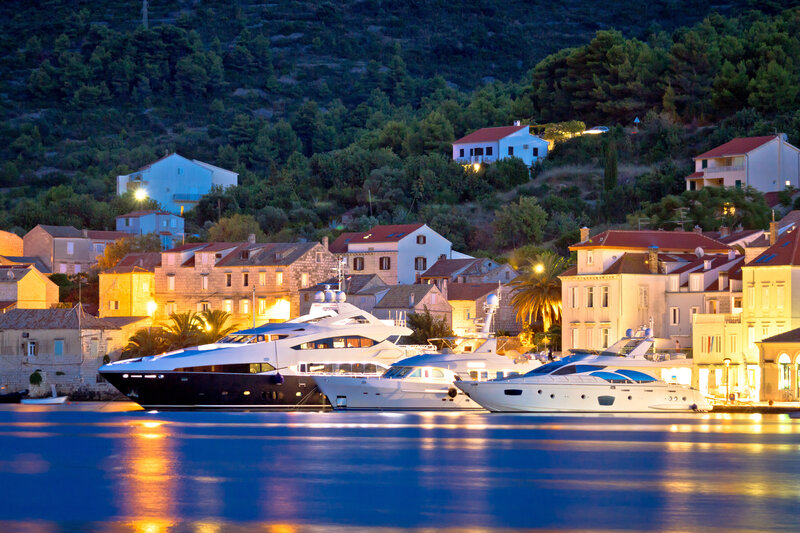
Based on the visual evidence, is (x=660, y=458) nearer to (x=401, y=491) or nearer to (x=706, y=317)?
(x=401, y=491)

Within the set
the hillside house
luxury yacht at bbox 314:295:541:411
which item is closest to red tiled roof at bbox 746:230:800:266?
luxury yacht at bbox 314:295:541:411

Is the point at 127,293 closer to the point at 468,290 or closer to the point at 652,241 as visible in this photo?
the point at 468,290

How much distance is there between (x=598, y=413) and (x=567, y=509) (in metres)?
27.5

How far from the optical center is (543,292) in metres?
74.8

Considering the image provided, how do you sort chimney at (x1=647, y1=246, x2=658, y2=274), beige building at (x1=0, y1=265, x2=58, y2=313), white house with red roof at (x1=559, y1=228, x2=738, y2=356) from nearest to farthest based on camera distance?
white house with red roof at (x1=559, y1=228, x2=738, y2=356) → chimney at (x1=647, y1=246, x2=658, y2=274) → beige building at (x1=0, y1=265, x2=58, y2=313)

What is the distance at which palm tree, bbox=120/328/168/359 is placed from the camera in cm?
7606

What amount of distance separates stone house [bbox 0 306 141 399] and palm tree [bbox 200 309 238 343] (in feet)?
17.5

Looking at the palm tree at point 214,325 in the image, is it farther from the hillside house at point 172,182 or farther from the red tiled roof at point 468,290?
the hillside house at point 172,182

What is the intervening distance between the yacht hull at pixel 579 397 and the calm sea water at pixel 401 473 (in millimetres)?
567

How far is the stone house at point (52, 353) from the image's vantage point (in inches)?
2963

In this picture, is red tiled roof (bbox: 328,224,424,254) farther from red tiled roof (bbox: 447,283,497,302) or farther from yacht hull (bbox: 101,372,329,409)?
yacht hull (bbox: 101,372,329,409)

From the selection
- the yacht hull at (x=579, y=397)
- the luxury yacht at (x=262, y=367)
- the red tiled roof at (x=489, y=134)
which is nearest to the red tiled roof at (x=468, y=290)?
the luxury yacht at (x=262, y=367)

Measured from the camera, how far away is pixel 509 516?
93.9ft

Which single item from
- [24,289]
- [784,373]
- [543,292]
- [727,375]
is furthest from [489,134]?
[784,373]
